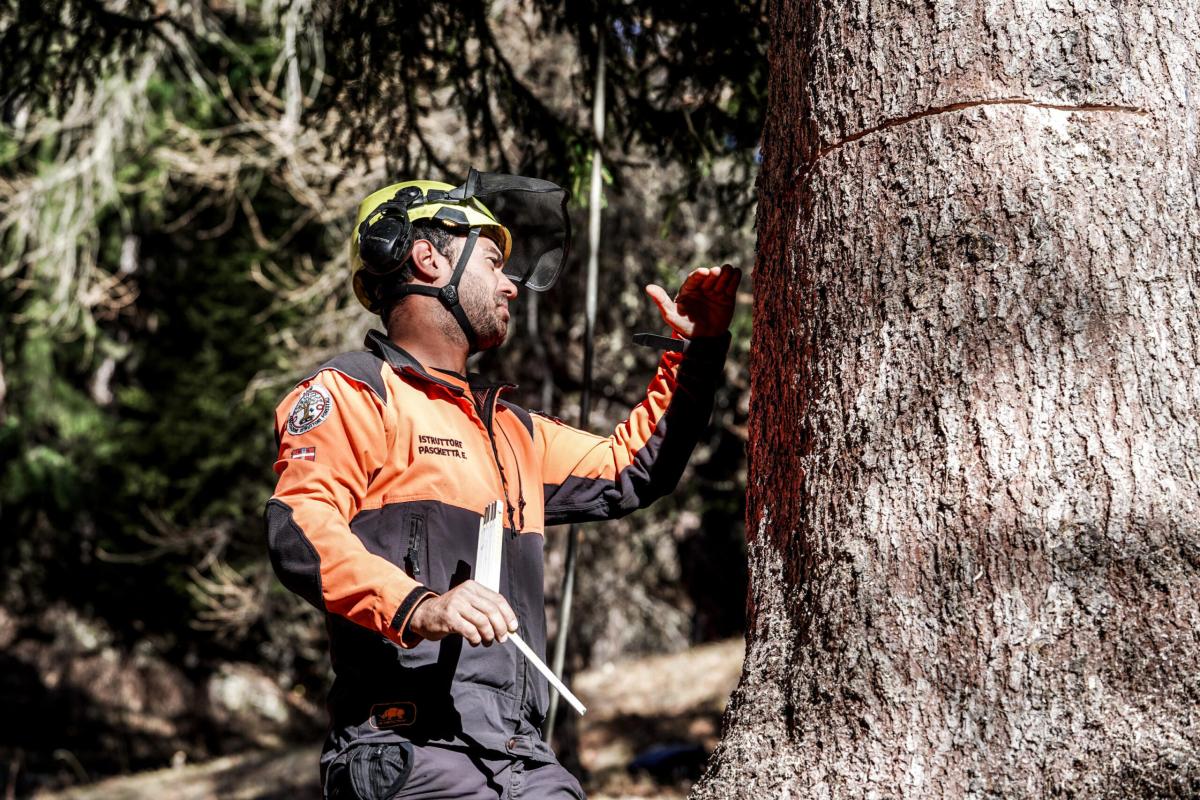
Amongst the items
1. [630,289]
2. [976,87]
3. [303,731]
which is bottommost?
[303,731]

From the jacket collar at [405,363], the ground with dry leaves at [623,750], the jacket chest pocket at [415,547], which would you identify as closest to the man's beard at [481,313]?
the jacket collar at [405,363]

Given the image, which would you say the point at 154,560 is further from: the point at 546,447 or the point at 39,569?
the point at 546,447

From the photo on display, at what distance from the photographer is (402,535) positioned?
2.72 m

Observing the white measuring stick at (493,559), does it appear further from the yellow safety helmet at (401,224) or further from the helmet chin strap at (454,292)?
the yellow safety helmet at (401,224)

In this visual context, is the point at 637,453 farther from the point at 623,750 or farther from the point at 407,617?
the point at 623,750

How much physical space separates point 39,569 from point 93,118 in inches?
359

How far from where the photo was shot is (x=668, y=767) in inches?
463

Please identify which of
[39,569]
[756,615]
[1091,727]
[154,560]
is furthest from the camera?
[39,569]

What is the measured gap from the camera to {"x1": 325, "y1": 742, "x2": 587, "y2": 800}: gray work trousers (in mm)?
2516

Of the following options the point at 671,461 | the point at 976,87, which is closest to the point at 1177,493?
the point at 976,87

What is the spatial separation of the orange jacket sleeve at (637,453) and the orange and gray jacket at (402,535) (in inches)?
5.9

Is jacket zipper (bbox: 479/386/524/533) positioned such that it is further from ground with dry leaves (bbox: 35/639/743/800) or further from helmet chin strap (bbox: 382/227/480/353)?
ground with dry leaves (bbox: 35/639/743/800)

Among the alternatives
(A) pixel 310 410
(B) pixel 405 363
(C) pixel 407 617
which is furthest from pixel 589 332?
(C) pixel 407 617

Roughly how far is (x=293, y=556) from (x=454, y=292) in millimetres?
895
